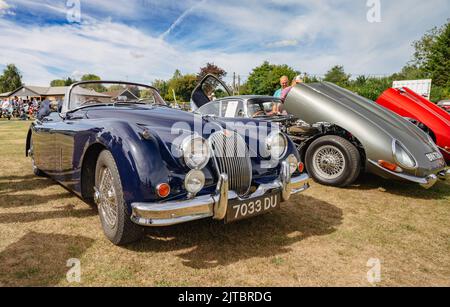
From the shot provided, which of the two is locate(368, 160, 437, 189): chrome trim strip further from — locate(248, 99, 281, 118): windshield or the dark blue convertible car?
locate(248, 99, 281, 118): windshield

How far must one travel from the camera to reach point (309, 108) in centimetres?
507

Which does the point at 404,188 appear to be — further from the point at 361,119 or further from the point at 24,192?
the point at 24,192

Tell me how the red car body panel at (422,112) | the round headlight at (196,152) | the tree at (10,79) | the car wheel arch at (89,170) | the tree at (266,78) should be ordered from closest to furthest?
1. the round headlight at (196,152)
2. the car wheel arch at (89,170)
3. the red car body panel at (422,112)
4. the tree at (266,78)
5. the tree at (10,79)

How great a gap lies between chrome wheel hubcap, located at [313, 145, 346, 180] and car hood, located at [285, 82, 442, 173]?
0.41 meters

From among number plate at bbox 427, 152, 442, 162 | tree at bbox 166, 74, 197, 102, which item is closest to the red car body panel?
number plate at bbox 427, 152, 442, 162

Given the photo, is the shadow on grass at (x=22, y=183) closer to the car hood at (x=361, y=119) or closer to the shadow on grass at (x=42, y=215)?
the shadow on grass at (x=42, y=215)

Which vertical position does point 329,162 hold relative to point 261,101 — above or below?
below

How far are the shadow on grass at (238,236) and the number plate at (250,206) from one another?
0.35 m

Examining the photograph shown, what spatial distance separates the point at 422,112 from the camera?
6141 millimetres

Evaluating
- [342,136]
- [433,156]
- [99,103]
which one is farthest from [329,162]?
[99,103]

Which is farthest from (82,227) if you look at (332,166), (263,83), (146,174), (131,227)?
(263,83)

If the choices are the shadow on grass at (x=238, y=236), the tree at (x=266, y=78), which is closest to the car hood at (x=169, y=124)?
the shadow on grass at (x=238, y=236)

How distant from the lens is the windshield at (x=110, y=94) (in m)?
3.89

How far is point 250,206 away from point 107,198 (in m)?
1.29
